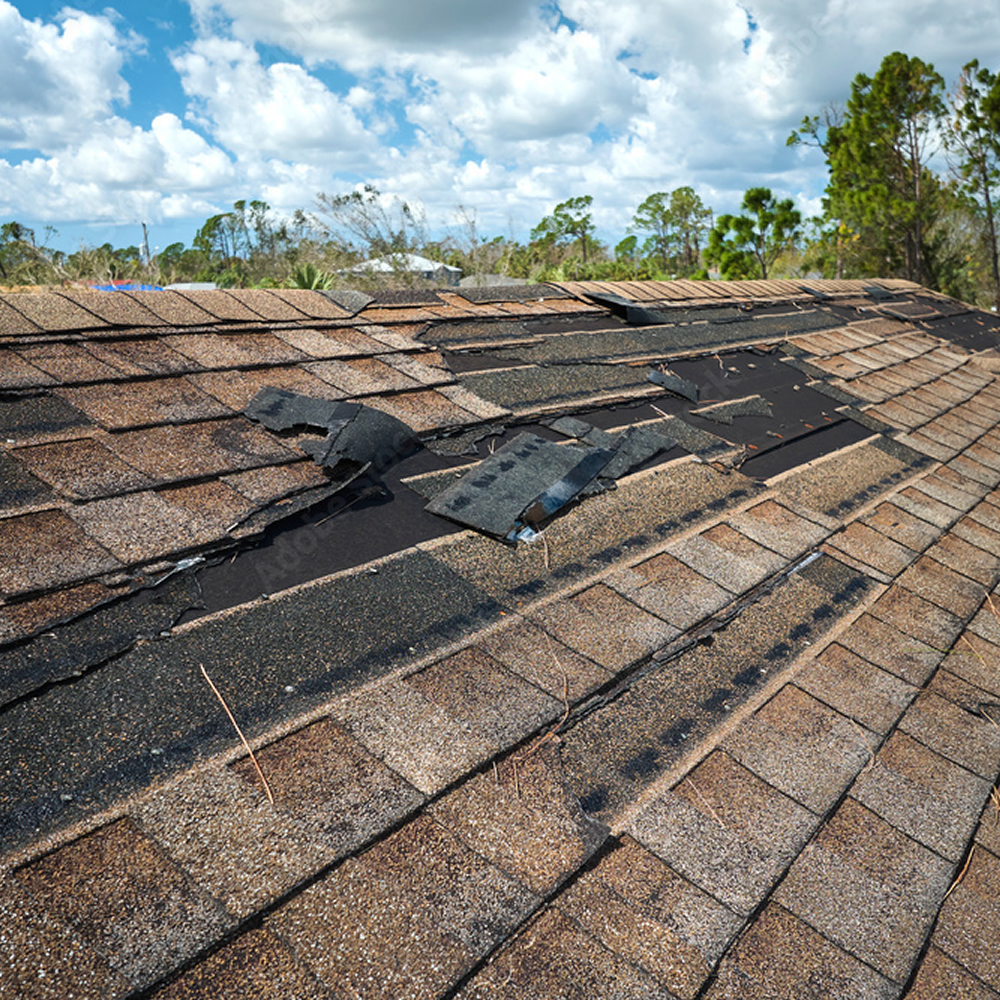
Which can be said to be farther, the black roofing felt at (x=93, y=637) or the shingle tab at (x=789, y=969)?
the black roofing felt at (x=93, y=637)

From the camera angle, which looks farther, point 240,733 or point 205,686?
point 205,686

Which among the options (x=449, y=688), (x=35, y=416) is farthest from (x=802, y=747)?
(x=35, y=416)

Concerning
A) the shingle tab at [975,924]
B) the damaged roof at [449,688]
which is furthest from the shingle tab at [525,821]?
the shingle tab at [975,924]

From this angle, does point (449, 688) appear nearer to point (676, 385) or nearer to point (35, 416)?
point (35, 416)

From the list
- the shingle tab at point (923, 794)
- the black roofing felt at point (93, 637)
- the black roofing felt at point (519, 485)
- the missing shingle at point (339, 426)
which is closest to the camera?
the black roofing felt at point (93, 637)

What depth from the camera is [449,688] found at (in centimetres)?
200

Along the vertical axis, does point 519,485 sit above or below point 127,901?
above

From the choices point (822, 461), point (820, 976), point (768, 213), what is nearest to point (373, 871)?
point (820, 976)

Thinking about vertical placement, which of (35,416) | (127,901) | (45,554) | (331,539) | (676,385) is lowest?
(127,901)

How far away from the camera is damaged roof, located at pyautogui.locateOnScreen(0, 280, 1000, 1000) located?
4.60 ft

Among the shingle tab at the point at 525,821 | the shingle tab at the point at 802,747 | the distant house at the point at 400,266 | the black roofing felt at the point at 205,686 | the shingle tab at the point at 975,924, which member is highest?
the distant house at the point at 400,266

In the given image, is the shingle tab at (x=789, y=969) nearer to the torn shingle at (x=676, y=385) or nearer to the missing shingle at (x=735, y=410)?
the missing shingle at (x=735, y=410)

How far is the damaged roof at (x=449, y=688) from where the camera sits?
1402mm

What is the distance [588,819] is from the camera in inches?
67.8
